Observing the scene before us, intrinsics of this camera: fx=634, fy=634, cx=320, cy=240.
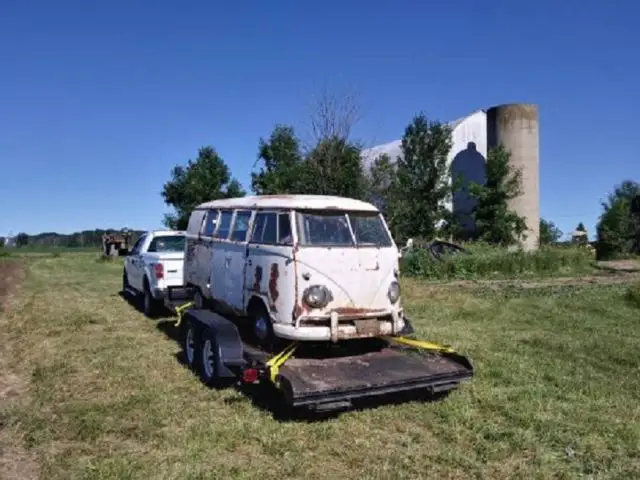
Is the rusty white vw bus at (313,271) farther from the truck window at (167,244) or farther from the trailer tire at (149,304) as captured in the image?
the truck window at (167,244)

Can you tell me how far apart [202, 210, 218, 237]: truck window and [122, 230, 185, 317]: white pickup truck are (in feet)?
7.63

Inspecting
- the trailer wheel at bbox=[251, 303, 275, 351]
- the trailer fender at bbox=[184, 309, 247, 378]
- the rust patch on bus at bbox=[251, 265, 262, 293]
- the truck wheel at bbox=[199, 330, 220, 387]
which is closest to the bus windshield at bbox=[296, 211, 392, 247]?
the rust patch on bus at bbox=[251, 265, 262, 293]

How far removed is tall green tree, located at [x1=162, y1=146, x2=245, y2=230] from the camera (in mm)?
36062

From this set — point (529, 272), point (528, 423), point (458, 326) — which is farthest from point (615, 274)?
point (528, 423)

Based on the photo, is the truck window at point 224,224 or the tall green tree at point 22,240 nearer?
the truck window at point 224,224

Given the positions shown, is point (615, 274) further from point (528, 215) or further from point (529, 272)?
point (528, 215)

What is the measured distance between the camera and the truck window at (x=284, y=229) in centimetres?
687

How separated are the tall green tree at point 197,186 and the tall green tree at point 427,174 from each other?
1065 cm

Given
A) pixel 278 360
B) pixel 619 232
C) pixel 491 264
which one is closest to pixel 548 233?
pixel 619 232

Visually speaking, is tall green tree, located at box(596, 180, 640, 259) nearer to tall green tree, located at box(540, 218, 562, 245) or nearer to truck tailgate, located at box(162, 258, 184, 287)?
tall green tree, located at box(540, 218, 562, 245)

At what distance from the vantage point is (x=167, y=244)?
13.9 m

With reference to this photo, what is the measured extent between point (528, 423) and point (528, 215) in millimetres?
31017

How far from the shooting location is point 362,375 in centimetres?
634

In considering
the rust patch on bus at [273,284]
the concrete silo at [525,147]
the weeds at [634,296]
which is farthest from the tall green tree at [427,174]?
the rust patch on bus at [273,284]
